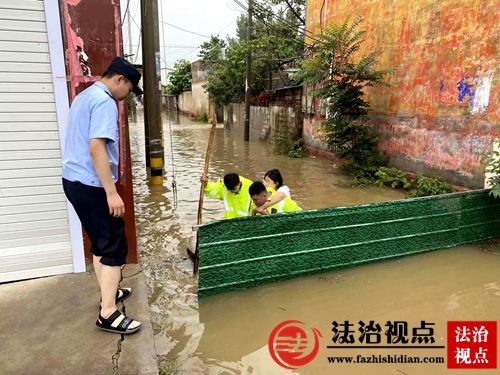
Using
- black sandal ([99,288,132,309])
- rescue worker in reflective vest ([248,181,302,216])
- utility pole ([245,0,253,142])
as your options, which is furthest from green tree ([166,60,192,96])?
black sandal ([99,288,132,309])

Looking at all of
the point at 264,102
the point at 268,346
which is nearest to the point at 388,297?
the point at 268,346

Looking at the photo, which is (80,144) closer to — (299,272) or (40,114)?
(40,114)

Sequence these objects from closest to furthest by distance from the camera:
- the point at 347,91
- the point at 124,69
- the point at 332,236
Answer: the point at 124,69 → the point at 332,236 → the point at 347,91

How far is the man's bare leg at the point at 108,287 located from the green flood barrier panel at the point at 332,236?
101 centimetres

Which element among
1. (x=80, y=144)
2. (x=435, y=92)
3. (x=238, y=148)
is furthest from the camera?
(x=238, y=148)

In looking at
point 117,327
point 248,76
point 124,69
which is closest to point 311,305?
point 117,327

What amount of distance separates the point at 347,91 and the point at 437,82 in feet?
6.32

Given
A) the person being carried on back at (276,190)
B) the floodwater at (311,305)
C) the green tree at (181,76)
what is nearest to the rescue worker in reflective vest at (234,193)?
the person being carried on back at (276,190)

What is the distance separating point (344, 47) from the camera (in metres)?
9.10

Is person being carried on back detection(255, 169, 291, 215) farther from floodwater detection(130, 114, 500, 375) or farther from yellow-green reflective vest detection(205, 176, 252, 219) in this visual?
floodwater detection(130, 114, 500, 375)

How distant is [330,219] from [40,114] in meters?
2.90

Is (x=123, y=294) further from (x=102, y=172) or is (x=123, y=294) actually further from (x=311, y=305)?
(x=311, y=305)

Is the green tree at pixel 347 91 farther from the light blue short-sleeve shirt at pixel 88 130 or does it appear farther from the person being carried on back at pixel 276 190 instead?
the light blue short-sleeve shirt at pixel 88 130

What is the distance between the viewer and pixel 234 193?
14.4ft
